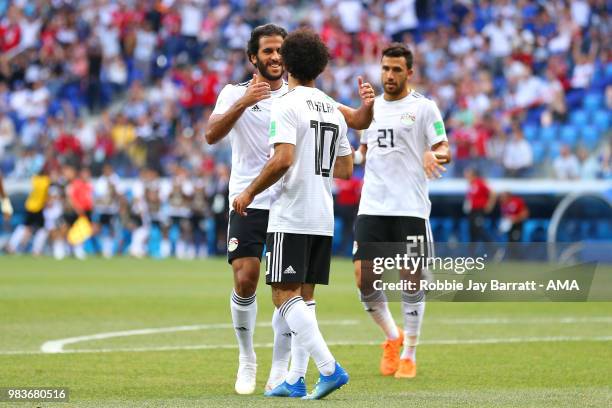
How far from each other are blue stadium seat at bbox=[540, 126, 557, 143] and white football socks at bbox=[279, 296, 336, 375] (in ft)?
64.7

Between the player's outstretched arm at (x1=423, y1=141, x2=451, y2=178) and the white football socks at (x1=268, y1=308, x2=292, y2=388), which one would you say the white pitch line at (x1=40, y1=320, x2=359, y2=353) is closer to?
the white football socks at (x1=268, y1=308, x2=292, y2=388)

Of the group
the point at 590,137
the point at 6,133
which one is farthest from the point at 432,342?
the point at 6,133

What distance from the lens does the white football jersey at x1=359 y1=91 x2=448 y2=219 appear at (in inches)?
403

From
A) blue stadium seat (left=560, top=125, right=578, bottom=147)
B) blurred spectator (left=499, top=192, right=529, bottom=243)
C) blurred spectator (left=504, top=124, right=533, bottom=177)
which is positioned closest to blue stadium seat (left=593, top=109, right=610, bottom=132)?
blue stadium seat (left=560, top=125, right=578, bottom=147)

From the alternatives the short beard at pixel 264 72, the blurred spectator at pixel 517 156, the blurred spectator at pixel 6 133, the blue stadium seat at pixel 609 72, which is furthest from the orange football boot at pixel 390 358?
the blurred spectator at pixel 6 133

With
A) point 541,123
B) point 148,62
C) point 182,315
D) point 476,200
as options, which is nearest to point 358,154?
point 182,315

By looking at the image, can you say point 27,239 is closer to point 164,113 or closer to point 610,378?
point 164,113

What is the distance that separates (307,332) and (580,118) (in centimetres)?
2031

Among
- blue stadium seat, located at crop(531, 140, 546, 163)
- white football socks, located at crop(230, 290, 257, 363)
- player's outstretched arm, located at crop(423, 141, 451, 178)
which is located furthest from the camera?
blue stadium seat, located at crop(531, 140, 546, 163)

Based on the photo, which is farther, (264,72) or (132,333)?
(132,333)

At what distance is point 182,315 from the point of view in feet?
47.9

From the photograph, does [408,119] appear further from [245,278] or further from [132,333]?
[132,333]

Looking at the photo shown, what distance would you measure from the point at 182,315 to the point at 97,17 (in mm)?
22045

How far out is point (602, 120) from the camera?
86.6 ft
